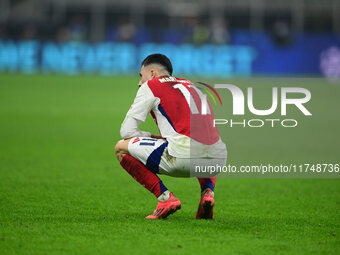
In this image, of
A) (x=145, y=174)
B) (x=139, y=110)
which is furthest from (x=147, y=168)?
(x=139, y=110)

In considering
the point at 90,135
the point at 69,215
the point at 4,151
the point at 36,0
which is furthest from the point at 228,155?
the point at 36,0

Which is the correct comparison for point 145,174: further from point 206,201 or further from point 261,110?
point 261,110

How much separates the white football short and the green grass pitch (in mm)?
467

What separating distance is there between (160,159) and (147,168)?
22cm

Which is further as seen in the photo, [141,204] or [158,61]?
[141,204]

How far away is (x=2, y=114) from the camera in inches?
653

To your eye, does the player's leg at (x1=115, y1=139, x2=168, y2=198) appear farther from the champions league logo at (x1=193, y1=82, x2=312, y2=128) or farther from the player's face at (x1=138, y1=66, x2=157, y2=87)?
the champions league logo at (x1=193, y1=82, x2=312, y2=128)

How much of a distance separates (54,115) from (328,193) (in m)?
10.4

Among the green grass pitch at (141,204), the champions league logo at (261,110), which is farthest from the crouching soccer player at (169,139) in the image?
the champions league logo at (261,110)

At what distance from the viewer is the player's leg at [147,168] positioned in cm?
581

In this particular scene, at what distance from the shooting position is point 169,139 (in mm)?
5801

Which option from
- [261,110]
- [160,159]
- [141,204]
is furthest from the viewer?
[141,204]

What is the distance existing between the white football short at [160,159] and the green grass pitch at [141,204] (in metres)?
0.47

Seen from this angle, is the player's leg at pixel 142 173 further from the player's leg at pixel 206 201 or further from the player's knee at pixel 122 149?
the player's leg at pixel 206 201
